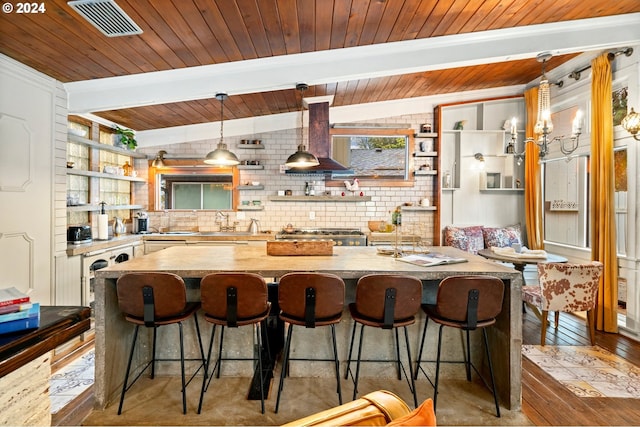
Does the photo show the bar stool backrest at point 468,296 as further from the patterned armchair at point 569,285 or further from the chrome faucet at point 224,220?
the chrome faucet at point 224,220

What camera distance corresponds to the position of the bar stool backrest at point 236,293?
6.92ft

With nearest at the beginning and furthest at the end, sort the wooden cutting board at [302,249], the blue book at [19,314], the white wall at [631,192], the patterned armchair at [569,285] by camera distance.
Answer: the blue book at [19,314] < the wooden cutting board at [302,249] < the patterned armchair at [569,285] < the white wall at [631,192]

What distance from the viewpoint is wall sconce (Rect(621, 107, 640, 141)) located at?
125 inches

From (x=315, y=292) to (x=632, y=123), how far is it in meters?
3.56

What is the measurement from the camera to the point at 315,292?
2119 millimetres

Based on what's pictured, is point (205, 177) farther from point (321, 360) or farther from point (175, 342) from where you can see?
point (321, 360)

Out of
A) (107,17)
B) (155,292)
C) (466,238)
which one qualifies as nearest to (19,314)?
(155,292)

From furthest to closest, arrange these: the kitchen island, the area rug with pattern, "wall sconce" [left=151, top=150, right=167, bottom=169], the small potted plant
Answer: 1. "wall sconce" [left=151, top=150, right=167, bottom=169]
2. the small potted plant
3. the area rug with pattern
4. the kitchen island

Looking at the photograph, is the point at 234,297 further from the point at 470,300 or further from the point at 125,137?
the point at 125,137

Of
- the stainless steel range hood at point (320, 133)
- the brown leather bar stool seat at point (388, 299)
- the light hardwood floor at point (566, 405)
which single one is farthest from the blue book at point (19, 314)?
the stainless steel range hood at point (320, 133)

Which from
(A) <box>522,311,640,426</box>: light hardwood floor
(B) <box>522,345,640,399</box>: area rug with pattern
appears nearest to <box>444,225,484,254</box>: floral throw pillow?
(B) <box>522,345,640,399</box>: area rug with pattern

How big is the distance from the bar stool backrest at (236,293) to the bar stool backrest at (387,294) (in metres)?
0.67

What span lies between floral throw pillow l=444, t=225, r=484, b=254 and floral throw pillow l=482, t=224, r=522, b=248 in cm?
8

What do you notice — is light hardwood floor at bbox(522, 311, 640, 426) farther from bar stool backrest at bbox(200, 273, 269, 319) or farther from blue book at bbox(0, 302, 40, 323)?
blue book at bbox(0, 302, 40, 323)
